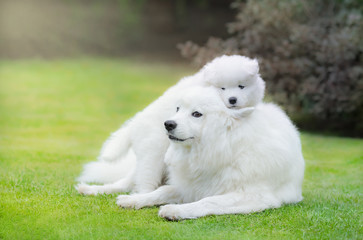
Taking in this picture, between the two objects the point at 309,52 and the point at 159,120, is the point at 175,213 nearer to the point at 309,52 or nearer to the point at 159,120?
the point at 159,120

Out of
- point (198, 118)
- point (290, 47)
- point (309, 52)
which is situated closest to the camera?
point (198, 118)

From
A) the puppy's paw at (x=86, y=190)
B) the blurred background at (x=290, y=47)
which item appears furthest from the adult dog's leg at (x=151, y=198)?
the blurred background at (x=290, y=47)

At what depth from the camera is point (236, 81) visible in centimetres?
438

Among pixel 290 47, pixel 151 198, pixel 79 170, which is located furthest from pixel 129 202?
pixel 290 47

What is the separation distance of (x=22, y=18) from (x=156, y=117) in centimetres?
1207

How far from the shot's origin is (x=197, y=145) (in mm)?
3695

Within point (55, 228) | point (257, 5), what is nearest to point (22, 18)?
point (257, 5)

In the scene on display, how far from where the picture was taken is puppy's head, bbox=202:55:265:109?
4266 mm

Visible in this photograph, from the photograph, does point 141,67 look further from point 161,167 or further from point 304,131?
point 161,167

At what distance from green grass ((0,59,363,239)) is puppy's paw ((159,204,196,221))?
0.06m

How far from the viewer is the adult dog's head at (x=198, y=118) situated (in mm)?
3598

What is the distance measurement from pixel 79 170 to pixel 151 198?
2.29 m

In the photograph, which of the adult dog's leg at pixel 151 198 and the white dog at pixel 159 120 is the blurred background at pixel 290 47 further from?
the adult dog's leg at pixel 151 198

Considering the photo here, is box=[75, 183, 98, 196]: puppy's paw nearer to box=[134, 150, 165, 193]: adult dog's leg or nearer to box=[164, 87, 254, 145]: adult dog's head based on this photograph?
box=[134, 150, 165, 193]: adult dog's leg
